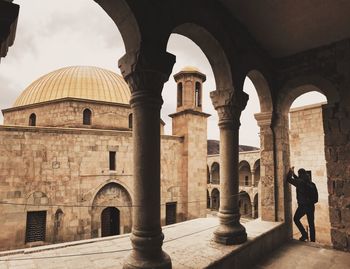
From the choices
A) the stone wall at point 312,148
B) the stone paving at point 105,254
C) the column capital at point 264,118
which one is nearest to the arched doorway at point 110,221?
the stone wall at point 312,148

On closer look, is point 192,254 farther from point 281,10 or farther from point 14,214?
point 14,214

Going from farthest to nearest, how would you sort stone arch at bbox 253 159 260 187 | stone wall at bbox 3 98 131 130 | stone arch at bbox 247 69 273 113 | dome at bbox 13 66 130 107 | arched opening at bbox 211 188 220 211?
1. arched opening at bbox 211 188 220 211
2. stone arch at bbox 253 159 260 187
3. dome at bbox 13 66 130 107
4. stone wall at bbox 3 98 131 130
5. stone arch at bbox 247 69 273 113

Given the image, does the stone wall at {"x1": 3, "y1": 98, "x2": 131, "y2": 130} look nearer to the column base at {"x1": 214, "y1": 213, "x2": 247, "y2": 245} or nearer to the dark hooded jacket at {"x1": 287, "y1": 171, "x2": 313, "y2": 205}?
the dark hooded jacket at {"x1": 287, "y1": 171, "x2": 313, "y2": 205}

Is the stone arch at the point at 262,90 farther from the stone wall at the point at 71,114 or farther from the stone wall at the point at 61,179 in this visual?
the stone wall at the point at 71,114

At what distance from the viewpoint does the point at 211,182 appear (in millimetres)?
32750

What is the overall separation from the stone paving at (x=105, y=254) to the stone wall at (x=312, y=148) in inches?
234

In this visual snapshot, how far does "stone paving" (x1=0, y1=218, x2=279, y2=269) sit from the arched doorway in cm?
850

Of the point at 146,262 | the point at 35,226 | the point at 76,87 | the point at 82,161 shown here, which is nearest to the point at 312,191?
the point at 146,262

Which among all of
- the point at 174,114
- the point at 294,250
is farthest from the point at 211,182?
the point at 294,250

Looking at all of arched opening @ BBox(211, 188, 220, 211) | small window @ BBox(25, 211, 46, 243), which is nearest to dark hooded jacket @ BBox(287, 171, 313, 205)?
small window @ BBox(25, 211, 46, 243)

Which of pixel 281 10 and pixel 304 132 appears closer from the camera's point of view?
pixel 281 10

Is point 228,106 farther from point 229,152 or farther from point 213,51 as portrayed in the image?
point 213,51

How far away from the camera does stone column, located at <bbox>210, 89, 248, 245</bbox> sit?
4172 millimetres

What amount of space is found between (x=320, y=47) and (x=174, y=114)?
34.8 ft
